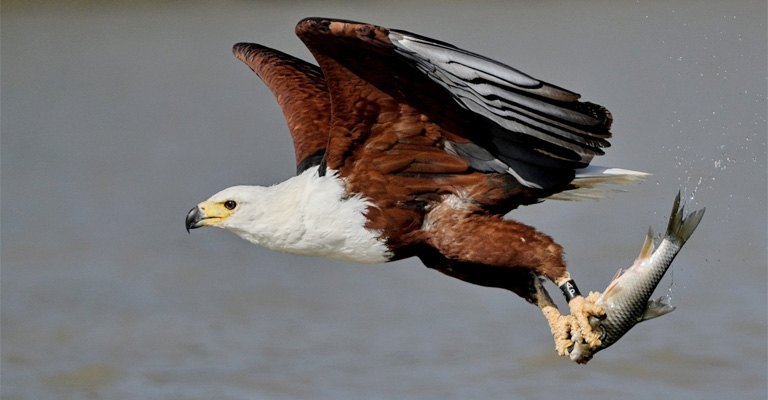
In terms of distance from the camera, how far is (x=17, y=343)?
12672 millimetres

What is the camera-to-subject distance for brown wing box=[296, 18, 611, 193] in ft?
19.0

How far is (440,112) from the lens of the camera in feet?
20.8

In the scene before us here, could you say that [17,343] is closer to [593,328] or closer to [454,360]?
[454,360]

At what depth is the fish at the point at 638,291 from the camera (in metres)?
6.45

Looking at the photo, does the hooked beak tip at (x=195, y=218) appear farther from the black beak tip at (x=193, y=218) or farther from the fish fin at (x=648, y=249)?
the fish fin at (x=648, y=249)

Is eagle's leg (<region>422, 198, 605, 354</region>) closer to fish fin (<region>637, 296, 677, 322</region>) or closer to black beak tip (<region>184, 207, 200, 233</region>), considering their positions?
fish fin (<region>637, 296, 677, 322</region>)

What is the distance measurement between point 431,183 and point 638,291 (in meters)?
1.13

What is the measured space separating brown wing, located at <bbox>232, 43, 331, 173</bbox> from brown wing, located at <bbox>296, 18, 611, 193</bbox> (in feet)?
2.50

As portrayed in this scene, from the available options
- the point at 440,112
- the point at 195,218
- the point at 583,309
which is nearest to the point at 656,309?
the point at 583,309

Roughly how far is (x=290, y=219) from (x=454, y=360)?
5.57 meters

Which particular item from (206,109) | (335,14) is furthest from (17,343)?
(335,14)

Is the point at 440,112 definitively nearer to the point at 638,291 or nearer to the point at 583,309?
the point at 583,309

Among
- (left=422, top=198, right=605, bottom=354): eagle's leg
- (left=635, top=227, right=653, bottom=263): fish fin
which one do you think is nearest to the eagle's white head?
(left=422, top=198, right=605, bottom=354): eagle's leg

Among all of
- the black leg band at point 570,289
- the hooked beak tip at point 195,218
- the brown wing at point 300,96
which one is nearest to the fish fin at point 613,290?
the black leg band at point 570,289
